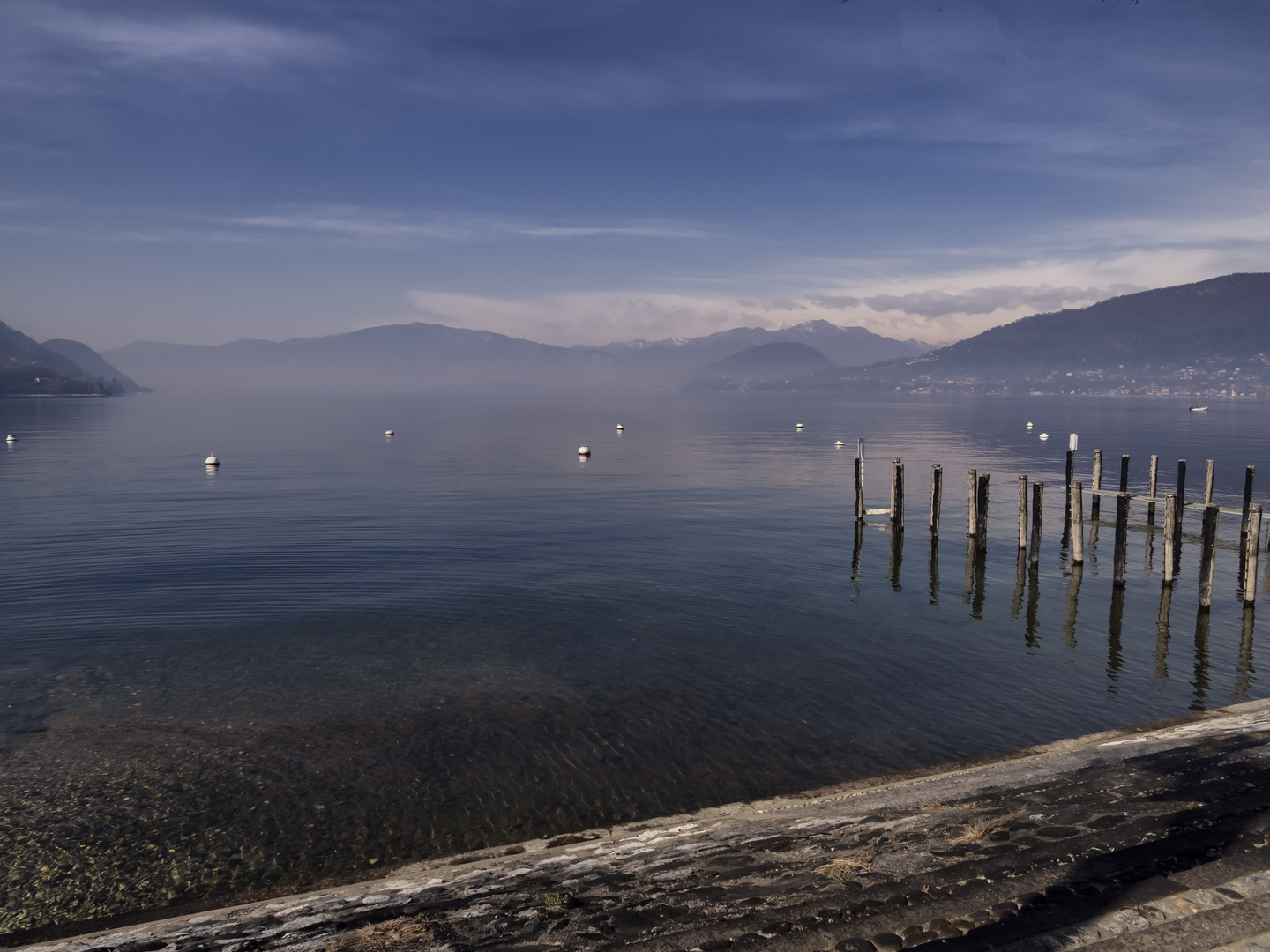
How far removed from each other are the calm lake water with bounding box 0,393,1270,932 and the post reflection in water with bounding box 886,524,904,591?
0.20 m

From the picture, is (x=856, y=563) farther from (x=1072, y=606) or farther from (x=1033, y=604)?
(x=1072, y=606)

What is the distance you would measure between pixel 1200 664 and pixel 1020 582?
8503mm

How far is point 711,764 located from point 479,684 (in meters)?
6.60

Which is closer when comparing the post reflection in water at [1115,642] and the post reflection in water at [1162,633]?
the post reflection in water at [1115,642]

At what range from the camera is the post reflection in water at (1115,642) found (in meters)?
19.6

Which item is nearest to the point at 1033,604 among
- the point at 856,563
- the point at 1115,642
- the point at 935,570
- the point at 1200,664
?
the point at 1115,642

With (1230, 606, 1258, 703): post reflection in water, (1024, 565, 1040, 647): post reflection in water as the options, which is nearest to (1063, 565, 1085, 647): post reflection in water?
(1024, 565, 1040, 647): post reflection in water

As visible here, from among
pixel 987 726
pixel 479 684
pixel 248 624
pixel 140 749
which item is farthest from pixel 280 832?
pixel 987 726

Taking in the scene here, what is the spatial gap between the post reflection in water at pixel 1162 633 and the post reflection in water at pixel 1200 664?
2.18 ft

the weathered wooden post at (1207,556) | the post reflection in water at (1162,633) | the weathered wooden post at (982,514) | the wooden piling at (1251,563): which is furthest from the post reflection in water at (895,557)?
the wooden piling at (1251,563)

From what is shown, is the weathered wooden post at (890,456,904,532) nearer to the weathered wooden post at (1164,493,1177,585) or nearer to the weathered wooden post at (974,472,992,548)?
the weathered wooden post at (974,472,992,548)

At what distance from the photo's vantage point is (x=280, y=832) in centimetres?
1288

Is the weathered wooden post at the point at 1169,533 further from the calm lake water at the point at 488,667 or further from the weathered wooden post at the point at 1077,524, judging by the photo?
the weathered wooden post at the point at 1077,524

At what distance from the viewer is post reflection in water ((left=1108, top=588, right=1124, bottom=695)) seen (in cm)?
1963
